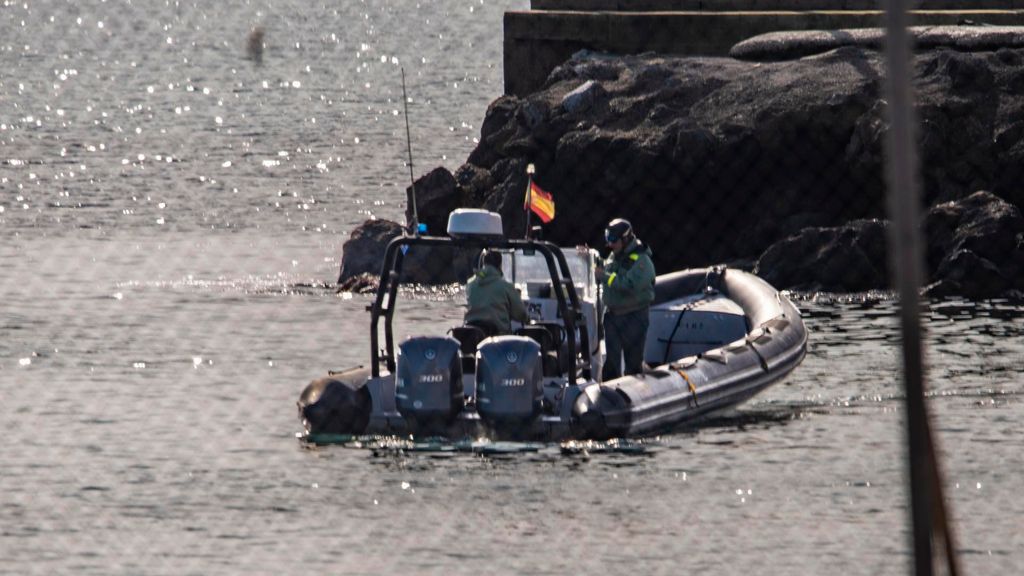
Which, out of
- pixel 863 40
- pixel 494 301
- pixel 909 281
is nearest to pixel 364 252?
pixel 863 40

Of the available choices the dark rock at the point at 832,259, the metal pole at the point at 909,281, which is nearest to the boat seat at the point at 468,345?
the dark rock at the point at 832,259

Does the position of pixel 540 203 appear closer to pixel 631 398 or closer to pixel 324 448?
pixel 631 398

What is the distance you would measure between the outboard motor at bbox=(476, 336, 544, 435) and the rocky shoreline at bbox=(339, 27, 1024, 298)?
314 inches

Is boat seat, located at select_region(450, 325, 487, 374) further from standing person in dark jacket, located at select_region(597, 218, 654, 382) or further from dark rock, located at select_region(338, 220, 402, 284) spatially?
dark rock, located at select_region(338, 220, 402, 284)

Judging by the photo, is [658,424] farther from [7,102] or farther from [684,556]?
[7,102]

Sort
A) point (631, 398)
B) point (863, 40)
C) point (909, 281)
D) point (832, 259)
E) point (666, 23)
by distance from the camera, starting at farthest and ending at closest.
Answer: point (666, 23) → point (863, 40) → point (832, 259) → point (631, 398) → point (909, 281)

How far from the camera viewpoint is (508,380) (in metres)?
10.8

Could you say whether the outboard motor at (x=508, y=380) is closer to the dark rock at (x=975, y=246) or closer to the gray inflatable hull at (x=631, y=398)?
the gray inflatable hull at (x=631, y=398)

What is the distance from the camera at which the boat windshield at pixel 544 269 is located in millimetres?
12594

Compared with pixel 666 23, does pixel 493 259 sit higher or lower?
lower

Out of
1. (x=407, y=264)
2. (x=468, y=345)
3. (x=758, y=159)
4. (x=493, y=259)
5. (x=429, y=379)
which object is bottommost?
(x=429, y=379)

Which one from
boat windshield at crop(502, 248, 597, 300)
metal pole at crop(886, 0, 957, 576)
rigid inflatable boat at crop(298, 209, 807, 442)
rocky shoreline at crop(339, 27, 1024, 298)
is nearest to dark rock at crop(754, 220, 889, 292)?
rocky shoreline at crop(339, 27, 1024, 298)

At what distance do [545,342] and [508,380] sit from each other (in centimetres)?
96

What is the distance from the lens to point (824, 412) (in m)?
12.6
